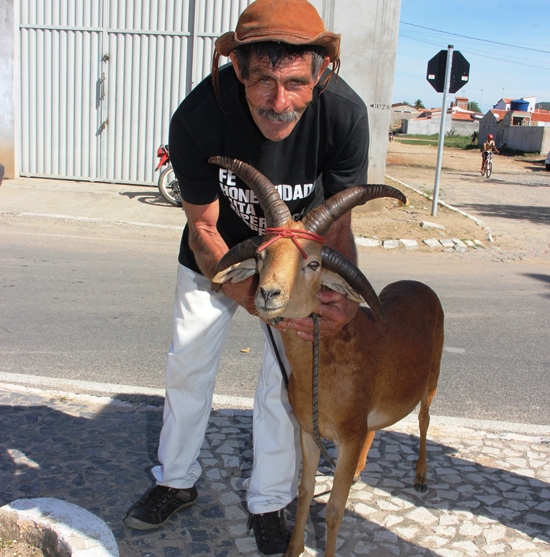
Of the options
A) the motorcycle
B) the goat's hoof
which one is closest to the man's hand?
the goat's hoof

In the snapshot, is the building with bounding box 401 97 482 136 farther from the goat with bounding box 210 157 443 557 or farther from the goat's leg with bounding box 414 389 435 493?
the goat with bounding box 210 157 443 557

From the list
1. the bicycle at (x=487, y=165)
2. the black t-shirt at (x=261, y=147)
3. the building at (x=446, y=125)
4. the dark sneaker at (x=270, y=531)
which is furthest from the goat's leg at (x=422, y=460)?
the building at (x=446, y=125)

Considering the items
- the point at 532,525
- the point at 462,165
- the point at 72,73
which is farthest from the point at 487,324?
the point at 462,165

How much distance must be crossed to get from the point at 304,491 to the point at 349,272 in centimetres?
122

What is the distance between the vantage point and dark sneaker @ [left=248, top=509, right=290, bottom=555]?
3.46 m

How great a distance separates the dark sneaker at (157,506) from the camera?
11.6 ft

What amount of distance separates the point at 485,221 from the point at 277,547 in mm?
14135

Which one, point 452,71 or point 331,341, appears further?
point 452,71

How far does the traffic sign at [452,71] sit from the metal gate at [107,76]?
463cm

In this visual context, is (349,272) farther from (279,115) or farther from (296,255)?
(279,115)

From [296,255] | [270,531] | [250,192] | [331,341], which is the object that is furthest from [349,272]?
[270,531]

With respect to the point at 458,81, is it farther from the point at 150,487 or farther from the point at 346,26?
A: the point at 150,487

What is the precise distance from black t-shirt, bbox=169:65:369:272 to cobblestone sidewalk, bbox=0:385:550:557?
163 centimetres

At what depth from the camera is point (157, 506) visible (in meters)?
3.61
